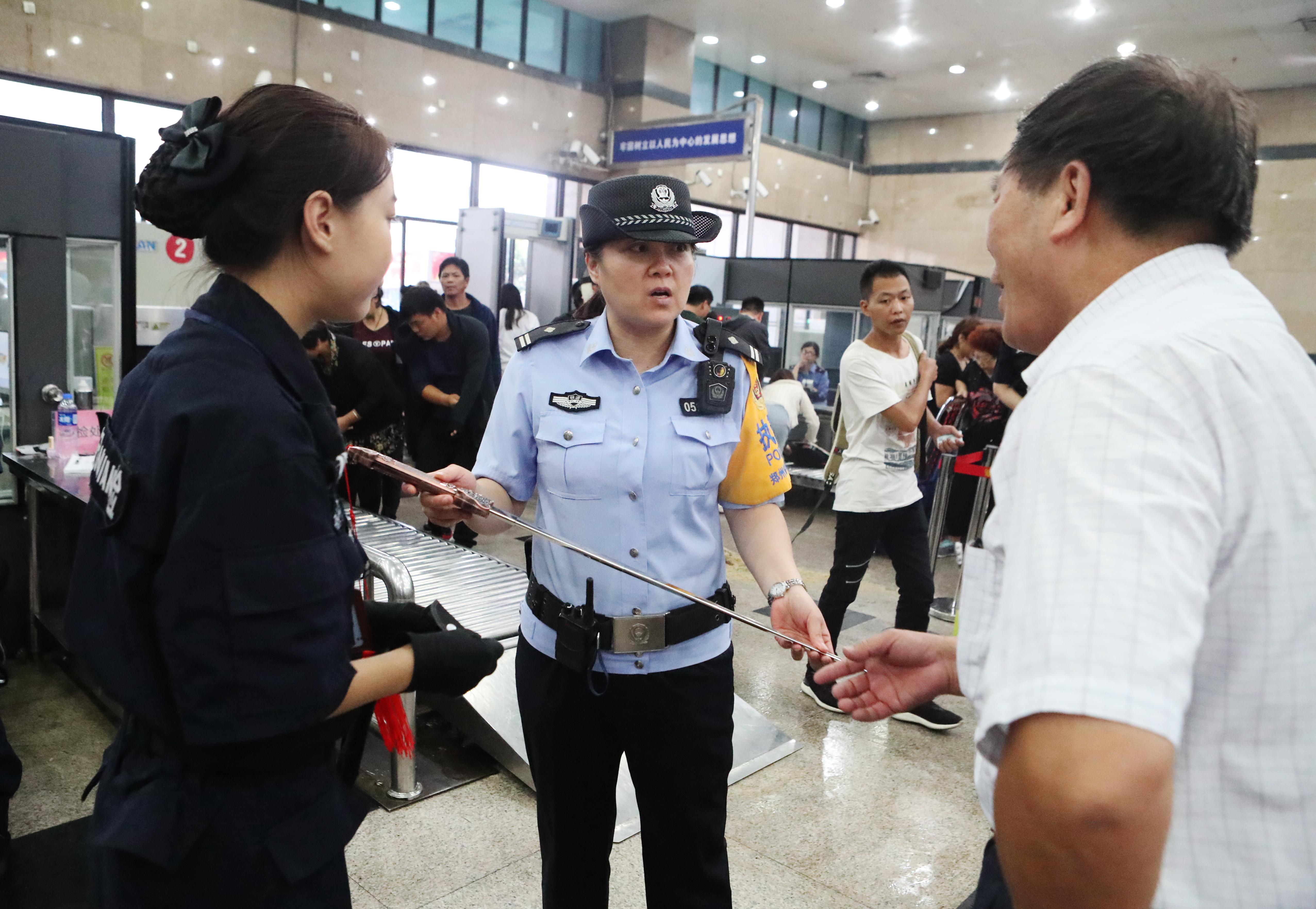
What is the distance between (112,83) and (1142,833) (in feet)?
32.4

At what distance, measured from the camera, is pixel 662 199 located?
6.13 ft

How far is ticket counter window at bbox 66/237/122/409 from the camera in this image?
3.94 metres

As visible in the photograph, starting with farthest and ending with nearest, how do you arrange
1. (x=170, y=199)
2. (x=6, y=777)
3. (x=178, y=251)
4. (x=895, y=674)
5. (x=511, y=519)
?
(x=178, y=251)
(x=6, y=777)
(x=511, y=519)
(x=895, y=674)
(x=170, y=199)

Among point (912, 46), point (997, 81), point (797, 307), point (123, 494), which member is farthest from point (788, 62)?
point (123, 494)

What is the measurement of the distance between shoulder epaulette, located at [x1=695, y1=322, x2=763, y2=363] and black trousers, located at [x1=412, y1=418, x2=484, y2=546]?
374cm

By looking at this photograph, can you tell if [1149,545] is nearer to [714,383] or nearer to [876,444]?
[714,383]

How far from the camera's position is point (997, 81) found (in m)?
13.9

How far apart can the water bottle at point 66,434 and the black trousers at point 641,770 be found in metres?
2.76

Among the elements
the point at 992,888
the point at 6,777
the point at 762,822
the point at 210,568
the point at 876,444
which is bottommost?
the point at 762,822

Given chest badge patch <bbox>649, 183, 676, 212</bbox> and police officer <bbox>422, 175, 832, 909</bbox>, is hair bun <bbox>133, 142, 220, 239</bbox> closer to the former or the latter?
police officer <bbox>422, 175, 832, 909</bbox>

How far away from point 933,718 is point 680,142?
8.82 meters

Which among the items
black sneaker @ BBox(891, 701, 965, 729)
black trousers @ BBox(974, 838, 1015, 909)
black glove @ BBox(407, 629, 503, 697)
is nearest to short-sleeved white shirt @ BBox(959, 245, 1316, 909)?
black trousers @ BBox(974, 838, 1015, 909)

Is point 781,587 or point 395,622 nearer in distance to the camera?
point 395,622

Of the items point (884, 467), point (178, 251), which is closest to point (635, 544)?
point (884, 467)
